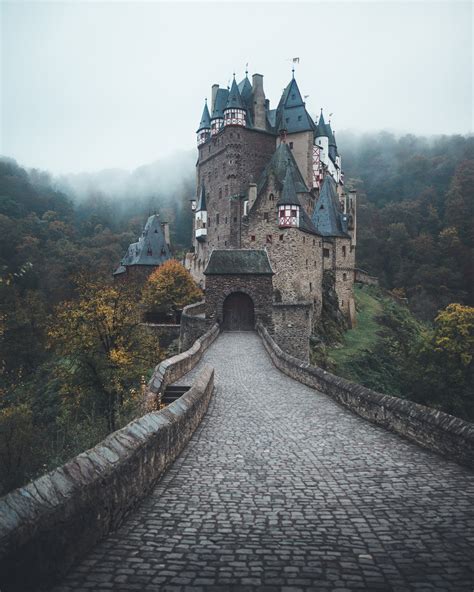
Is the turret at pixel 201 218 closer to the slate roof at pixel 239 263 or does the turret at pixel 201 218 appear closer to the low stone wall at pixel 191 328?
the slate roof at pixel 239 263

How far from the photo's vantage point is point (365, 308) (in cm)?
5253

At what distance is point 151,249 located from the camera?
184 feet

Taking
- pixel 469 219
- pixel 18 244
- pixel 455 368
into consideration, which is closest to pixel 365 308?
pixel 455 368

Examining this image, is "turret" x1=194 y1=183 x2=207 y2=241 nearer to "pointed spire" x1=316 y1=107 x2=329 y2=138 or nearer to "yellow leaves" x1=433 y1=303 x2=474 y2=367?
"pointed spire" x1=316 y1=107 x2=329 y2=138

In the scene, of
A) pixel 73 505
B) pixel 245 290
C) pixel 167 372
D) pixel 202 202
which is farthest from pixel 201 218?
pixel 73 505

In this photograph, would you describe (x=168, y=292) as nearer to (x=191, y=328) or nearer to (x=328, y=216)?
(x=191, y=328)

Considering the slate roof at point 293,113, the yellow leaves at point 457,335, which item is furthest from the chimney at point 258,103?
the yellow leaves at point 457,335

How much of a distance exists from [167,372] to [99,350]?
293 inches

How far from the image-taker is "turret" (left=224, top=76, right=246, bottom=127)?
50156 mm

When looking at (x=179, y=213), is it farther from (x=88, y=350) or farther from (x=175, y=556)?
(x=175, y=556)

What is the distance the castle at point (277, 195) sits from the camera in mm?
37375

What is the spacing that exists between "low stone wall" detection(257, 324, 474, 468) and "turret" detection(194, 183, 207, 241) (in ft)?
140

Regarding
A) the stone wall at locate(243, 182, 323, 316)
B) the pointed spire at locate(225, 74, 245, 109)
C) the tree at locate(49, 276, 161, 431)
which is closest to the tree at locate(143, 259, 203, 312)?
the stone wall at locate(243, 182, 323, 316)

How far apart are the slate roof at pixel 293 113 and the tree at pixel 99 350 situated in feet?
117
